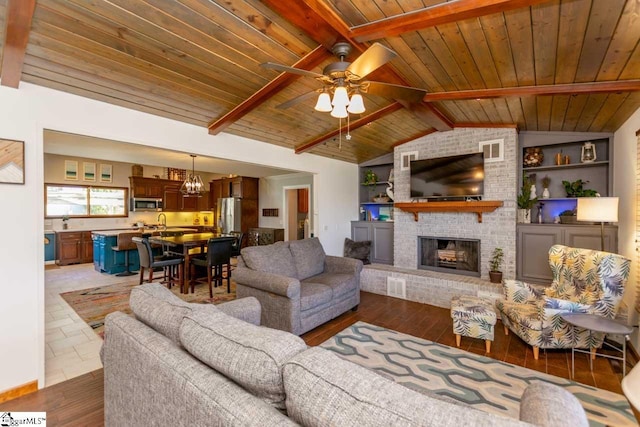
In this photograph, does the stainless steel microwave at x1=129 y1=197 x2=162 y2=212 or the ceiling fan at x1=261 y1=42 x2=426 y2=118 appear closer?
the ceiling fan at x1=261 y1=42 x2=426 y2=118

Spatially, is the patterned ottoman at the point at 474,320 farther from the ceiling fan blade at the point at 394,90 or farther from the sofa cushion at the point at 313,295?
the ceiling fan blade at the point at 394,90

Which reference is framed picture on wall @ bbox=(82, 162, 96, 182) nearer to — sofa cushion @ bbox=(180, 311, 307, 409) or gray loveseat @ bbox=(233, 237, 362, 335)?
gray loveseat @ bbox=(233, 237, 362, 335)

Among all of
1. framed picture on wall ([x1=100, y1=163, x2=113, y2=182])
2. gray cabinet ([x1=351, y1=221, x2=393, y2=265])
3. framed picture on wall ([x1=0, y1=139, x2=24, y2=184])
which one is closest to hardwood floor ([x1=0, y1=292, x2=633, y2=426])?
gray cabinet ([x1=351, y1=221, x2=393, y2=265])

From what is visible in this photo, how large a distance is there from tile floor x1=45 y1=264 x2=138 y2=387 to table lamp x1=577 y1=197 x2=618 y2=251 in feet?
16.7

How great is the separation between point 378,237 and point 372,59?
14.5 ft

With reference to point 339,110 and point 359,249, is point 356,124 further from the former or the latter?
point 359,249

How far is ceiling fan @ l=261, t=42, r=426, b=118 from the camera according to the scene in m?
1.88

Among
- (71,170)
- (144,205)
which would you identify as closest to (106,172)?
(71,170)

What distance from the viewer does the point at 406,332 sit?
134 inches

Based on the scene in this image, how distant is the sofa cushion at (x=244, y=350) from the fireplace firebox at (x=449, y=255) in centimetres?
446

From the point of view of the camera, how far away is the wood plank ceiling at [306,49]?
1841 mm

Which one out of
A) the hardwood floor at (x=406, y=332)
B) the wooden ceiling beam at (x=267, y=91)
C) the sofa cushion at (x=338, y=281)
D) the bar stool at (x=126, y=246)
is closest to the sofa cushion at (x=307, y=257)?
the sofa cushion at (x=338, y=281)

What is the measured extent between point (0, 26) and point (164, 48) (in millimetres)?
938

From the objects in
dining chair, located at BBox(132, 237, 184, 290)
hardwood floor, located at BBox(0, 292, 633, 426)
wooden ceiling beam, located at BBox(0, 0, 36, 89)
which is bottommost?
hardwood floor, located at BBox(0, 292, 633, 426)
